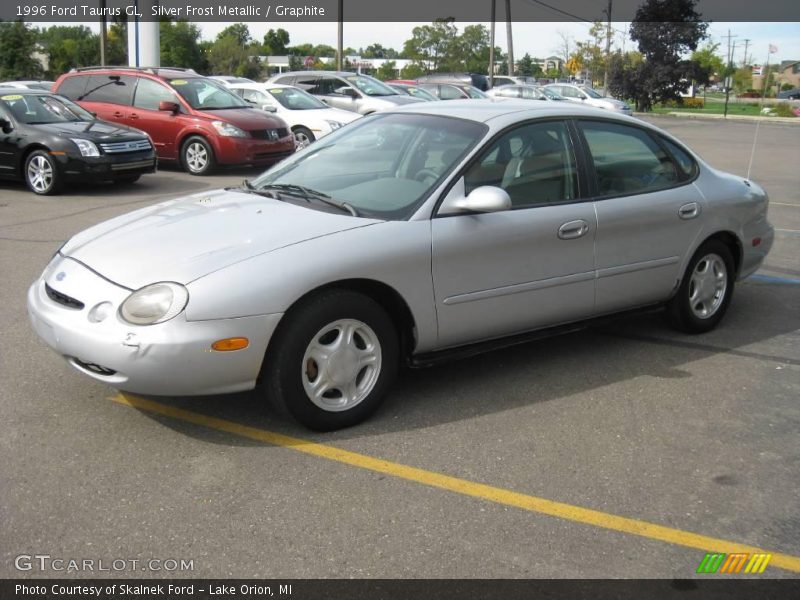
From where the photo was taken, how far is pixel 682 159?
589 centimetres

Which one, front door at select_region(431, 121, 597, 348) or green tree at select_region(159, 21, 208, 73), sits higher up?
green tree at select_region(159, 21, 208, 73)

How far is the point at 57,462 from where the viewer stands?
12.7ft

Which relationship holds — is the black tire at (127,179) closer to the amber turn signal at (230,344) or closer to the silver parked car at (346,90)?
the silver parked car at (346,90)

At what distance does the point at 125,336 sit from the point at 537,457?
6.44 feet

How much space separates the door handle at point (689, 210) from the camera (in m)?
5.64

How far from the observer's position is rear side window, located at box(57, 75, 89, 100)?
50.4ft

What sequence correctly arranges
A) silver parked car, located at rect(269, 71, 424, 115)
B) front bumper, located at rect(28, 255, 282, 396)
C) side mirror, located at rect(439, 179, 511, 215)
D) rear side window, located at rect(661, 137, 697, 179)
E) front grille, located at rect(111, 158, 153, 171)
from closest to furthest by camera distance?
front bumper, located at rect(28, 255, 282, 396) < side mirror, located at rect(439, 179, 511, 215) < rear side window, located at rect(661, 137, 697, 179) < front grille, located at rect(111, 158, 153, 171) < silver parked car, located at rect(269, 71, 424, 115)

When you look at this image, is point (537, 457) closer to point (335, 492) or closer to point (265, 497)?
point (335, 492)

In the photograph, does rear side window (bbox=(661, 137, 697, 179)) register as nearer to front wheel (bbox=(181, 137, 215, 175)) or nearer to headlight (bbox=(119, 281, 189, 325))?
headlight (bbox=(119, 281, 189, 325))

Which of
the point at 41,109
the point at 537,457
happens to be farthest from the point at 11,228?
the point at 537,457

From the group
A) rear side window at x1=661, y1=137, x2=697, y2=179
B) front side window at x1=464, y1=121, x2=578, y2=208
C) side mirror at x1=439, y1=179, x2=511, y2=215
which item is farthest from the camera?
rear side window at x1=661, y1=137, x2=697, y2=179

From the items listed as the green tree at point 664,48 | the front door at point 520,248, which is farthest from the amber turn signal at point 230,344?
the green tree at point 664,48

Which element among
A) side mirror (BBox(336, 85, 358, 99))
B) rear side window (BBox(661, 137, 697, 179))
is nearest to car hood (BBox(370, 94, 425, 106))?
side mirror (BBox(336, 85, 358, 99))

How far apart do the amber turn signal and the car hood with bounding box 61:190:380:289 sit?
32 centimetres
